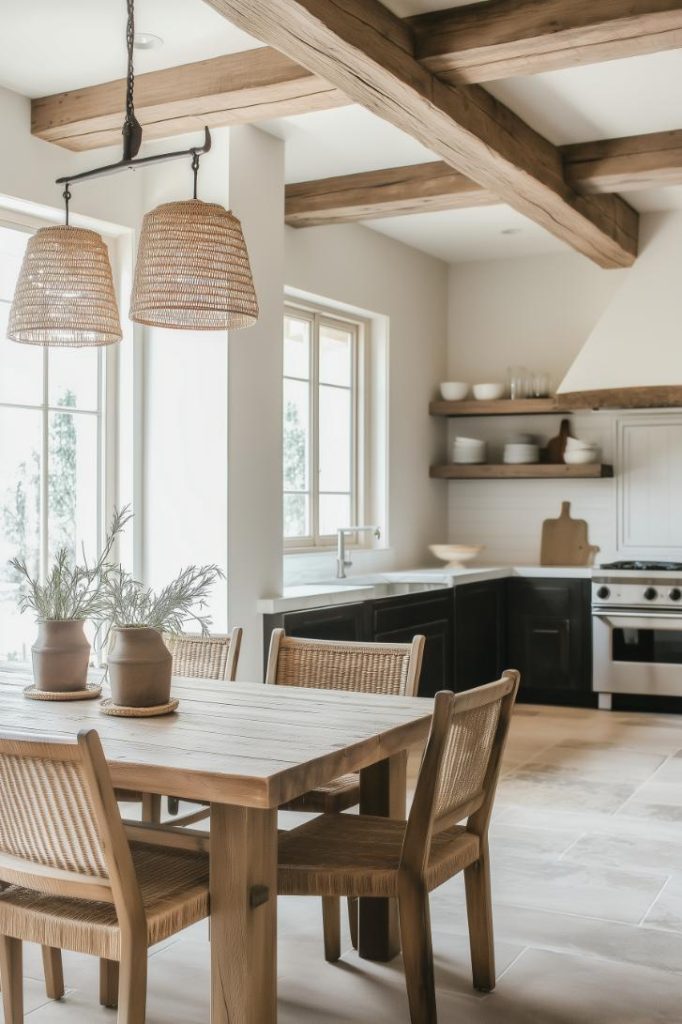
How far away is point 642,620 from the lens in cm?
Result: 637

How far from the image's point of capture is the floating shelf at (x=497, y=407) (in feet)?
22.6

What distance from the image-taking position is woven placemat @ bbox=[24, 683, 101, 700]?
2.79 meters

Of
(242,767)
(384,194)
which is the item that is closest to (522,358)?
(384,194)

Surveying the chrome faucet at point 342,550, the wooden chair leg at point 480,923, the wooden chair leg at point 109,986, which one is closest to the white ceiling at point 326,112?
the chrome faucet at point 342,550

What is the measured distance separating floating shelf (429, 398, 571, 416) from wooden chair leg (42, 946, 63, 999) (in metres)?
4.81

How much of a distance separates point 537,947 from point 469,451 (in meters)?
4.58

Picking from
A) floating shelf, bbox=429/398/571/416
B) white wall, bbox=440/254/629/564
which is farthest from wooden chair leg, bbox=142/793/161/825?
white wall, bbox=440/254/629/564

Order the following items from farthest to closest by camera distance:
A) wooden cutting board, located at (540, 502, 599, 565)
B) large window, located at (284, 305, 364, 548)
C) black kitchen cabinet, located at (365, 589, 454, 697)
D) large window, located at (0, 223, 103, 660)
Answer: wooden cutting board, located at (540, 502, 599, 565) → large window, located at (284, 305, 364, 548) → black kitchen cabinet, located at (365, 589, 454, 697) → large window, located at (0, 223, 103, 660)

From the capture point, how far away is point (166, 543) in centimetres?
482

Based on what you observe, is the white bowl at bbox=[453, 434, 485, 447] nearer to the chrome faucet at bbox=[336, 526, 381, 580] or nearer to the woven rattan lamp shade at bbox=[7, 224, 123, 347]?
the chrome faucet at bbox=[336, 526, 381, 580]

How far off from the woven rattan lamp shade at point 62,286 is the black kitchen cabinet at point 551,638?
4319 mm

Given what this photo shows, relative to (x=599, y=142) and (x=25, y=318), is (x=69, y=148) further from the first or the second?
(x=599, y=142)

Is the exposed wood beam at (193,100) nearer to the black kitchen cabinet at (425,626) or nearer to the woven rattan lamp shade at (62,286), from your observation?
the woven rattan lamp shade at (62,286)

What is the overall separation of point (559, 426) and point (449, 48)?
12.9ft
